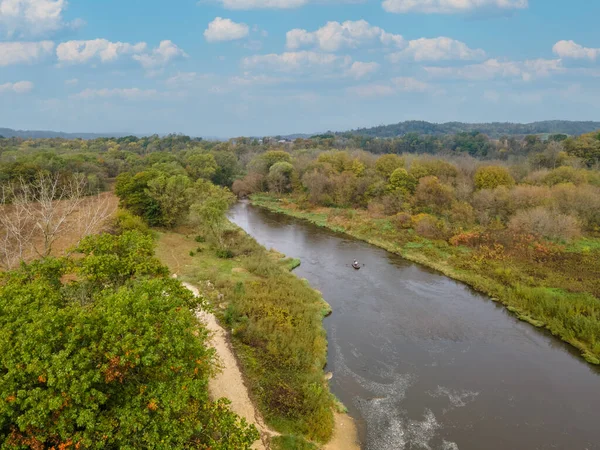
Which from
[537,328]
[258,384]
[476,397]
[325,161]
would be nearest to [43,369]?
[258,384]

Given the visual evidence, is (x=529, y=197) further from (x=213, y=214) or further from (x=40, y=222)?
(x=40, y=222)

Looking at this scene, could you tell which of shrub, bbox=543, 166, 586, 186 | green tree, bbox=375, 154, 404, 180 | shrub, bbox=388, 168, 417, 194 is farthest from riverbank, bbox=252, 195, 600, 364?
shrub, bbox=543, 166, 586, 186

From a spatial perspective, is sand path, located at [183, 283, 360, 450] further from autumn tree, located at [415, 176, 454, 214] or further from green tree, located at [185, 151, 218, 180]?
green tree, located at [185, 151, 218, 180]

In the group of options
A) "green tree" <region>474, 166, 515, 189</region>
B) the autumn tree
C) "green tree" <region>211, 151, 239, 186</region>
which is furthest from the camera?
"green tree" <region>211, 151, 239, 186</region>

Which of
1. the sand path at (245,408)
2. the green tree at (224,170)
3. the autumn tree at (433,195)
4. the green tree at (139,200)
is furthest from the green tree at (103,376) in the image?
the green tree at (224,170)

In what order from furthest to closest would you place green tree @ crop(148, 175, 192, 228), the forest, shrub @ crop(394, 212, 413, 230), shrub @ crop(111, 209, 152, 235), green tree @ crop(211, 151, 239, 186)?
green tree @ crop(211, 151, 239, 186) < shrub @ crop(394, 212, 413, 230) < green tree @ crop(148, 175, 192, 228) < shrub @ crop(111, 209, 152, 235) < the forest

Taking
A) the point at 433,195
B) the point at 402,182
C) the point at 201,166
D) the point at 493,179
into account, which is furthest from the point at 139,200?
the point at 493,179

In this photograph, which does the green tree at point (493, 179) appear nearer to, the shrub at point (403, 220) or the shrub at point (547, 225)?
the shrub at point (547, 225)
